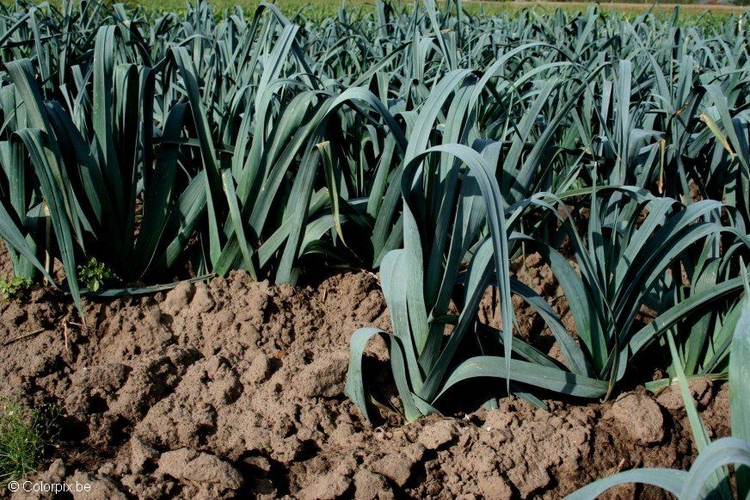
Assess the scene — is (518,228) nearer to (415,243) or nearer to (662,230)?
(662,230)

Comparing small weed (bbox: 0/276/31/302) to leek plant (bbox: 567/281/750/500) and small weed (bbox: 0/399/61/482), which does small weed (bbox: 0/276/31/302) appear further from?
leek plant (bbox: 567/281/750/500)

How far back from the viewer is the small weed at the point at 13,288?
2195mm

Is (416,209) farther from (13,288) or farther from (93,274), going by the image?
(13,288)

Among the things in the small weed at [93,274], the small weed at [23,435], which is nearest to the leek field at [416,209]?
the small weed at [93,274]

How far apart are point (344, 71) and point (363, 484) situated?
2.57 metres

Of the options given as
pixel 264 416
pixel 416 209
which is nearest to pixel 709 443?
pixel 416 209

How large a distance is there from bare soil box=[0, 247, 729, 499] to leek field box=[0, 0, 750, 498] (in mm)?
71

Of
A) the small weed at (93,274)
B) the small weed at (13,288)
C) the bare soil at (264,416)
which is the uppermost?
the small weed at (93,274)

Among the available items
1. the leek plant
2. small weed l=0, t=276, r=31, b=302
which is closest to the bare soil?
small weed l=0, t=276, r=31, b=302

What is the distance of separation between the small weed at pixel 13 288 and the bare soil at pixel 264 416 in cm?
3

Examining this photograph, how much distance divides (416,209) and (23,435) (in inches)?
42.5

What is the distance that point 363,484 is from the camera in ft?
5.54

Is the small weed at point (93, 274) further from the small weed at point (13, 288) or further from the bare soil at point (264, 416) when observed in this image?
the small weed at point (13, 288)

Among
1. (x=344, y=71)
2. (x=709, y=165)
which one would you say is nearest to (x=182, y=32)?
(x=344, y=71)
